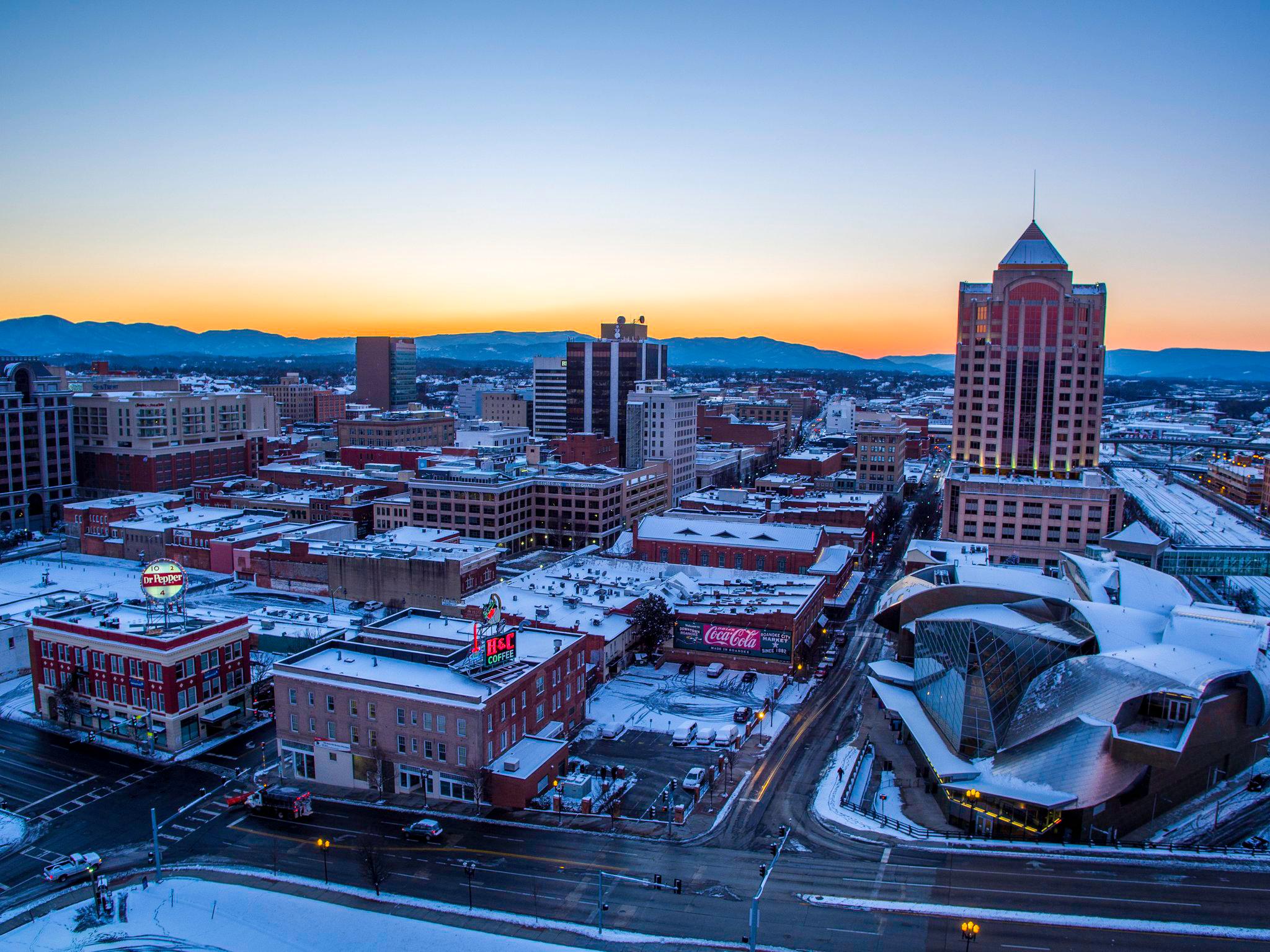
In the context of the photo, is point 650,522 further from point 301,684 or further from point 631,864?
point 631,864

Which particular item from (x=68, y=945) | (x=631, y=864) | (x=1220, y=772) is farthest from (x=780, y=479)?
(x=68, y=945)

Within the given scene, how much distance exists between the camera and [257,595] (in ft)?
348

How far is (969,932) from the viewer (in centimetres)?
4184

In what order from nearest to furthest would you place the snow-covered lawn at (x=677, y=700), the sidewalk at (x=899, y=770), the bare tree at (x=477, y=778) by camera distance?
the bare tree at (x=477, y=778), the sidewalk at (x=899, y=770), the snow-covered lawn at (x=677, y=700)

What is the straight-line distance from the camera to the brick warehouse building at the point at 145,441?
166m

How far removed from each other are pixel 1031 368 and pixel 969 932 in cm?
11181

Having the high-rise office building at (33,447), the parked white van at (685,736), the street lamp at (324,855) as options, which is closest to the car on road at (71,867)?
the street lamp at (324,855)

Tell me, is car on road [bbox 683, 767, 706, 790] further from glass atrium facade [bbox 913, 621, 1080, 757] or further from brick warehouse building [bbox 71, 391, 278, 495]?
brick warehouse building [bbox 71, 391, 278, 495]

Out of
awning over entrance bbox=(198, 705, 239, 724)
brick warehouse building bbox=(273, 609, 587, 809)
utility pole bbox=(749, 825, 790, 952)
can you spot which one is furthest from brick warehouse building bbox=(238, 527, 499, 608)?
utility pole bbox=(749, 825, 790, 952)

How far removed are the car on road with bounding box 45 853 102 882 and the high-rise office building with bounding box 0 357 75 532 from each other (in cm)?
11980

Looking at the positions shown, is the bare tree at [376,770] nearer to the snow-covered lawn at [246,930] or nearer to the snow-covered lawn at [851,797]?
the snow-covered lawn at [246,930]

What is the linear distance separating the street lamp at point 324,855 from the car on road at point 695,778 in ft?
73.2

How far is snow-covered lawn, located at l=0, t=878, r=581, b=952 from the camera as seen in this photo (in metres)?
44.3

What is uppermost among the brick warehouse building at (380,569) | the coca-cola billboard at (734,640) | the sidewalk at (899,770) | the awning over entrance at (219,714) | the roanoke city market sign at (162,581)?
the roanoke city market sign at (162,581)
